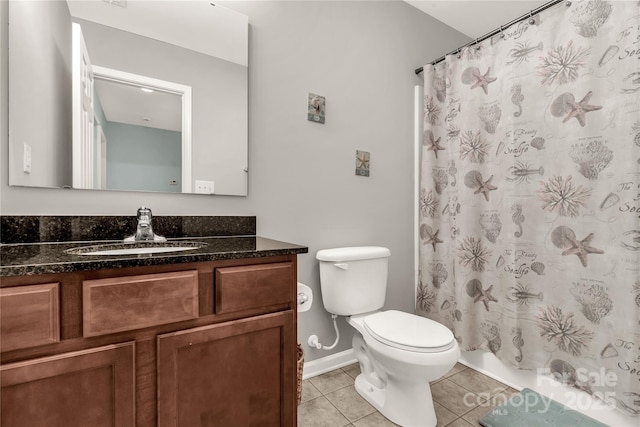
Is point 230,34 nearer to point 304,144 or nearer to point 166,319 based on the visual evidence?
point 304,144

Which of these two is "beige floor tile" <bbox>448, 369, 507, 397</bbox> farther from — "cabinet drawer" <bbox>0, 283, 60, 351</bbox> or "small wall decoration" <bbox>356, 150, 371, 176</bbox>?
"cabinet drawer" <bbox>0, 283, 60, 351</bbox>

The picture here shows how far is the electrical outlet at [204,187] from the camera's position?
145cm

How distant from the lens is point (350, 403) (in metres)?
1.58

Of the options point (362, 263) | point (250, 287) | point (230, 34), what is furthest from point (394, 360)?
point (230, 34)

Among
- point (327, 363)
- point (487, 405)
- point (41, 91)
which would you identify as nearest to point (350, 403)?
point (327, 363)

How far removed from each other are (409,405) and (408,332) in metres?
0.34

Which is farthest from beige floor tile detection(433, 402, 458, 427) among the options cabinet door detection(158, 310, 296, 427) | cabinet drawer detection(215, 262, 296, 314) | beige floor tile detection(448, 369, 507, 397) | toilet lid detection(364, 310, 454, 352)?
cabinet drawer detection(215, 262, 296, 314)

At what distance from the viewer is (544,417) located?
1447 millimetres

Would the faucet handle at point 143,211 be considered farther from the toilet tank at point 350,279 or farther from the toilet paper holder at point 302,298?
the toilet tank at point 350,279

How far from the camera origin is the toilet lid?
132 centimetres

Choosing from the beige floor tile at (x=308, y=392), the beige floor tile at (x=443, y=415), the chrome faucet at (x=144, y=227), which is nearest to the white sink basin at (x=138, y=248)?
the chrome faucet at (x=144, y=227)

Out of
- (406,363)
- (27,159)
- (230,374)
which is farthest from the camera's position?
(406,363)

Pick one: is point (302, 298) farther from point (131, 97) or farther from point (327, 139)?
point (131, 97)

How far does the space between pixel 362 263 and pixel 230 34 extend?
4.61 ft
